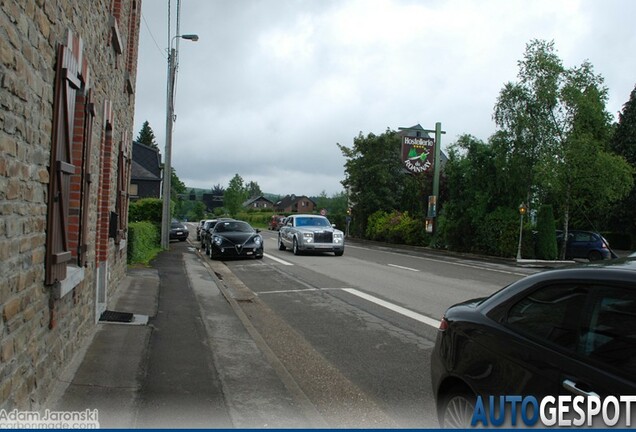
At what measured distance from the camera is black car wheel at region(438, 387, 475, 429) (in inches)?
123

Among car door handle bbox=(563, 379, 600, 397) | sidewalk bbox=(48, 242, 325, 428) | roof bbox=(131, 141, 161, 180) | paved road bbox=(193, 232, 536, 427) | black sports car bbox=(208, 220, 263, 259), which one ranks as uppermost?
roof bbox=(131, 141, 161, 180)

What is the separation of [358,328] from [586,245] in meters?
19.7

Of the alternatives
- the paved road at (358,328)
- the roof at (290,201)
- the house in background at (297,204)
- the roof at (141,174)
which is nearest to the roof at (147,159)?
the roof at (141,174)

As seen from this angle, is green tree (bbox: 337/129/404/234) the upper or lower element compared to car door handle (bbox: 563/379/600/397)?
upper

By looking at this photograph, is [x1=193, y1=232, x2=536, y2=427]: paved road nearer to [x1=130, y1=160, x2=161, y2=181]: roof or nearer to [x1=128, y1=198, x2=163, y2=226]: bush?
[x1=128, y1=198, x2=163, y2=226]: bush

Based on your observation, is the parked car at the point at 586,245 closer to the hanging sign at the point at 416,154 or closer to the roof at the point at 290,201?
the hanging sign at the point at 416,154

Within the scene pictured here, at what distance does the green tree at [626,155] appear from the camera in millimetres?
37969

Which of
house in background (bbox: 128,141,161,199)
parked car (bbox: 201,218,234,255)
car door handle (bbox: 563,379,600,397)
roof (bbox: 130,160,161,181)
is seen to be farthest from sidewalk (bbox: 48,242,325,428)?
roof (bbox: 130,160,161,181)

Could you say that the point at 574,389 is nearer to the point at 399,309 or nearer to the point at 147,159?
the point at 399,309

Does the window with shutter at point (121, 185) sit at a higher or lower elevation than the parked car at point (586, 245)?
higher

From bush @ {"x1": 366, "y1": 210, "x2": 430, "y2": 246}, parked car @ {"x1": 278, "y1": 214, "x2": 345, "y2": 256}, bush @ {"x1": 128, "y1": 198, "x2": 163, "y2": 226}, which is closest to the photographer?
parked car @ {"x1": 278, "y1": 214, "x2": 345, "y2": 256}

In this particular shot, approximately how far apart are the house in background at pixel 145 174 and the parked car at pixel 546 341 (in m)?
50.0

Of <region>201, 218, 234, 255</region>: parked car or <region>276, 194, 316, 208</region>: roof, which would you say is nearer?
<region>201, 218, 234, 255</region>: parked car

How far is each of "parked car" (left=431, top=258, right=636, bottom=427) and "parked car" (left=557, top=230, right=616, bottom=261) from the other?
2218 cm
